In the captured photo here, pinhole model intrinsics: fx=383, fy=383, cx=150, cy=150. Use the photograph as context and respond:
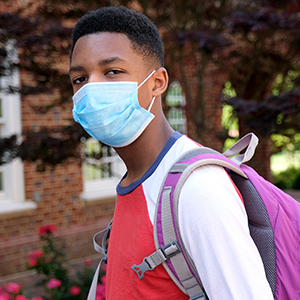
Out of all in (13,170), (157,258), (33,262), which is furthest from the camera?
(13,170)

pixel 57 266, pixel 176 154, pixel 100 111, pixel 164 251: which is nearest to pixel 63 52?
pixel 57 266

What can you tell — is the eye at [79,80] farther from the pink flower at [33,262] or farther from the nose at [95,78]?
the pink flower at [33,262]

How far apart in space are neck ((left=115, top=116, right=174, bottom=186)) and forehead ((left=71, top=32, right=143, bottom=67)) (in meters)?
0.26

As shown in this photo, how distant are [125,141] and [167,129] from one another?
0.16m

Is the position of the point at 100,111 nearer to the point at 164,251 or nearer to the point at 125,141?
the point at 125,141

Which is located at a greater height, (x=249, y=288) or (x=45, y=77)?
(x=45, y=77)

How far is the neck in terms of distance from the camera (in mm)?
1384

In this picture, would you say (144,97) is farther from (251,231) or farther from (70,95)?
(70,95)

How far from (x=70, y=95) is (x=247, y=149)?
328 cm

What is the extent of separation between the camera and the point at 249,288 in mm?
938

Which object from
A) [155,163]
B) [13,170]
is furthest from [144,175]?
[13,170]

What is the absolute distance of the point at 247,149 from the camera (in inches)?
53.5

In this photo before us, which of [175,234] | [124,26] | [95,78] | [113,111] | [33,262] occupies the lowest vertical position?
[33,262]

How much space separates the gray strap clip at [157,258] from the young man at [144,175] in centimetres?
2
